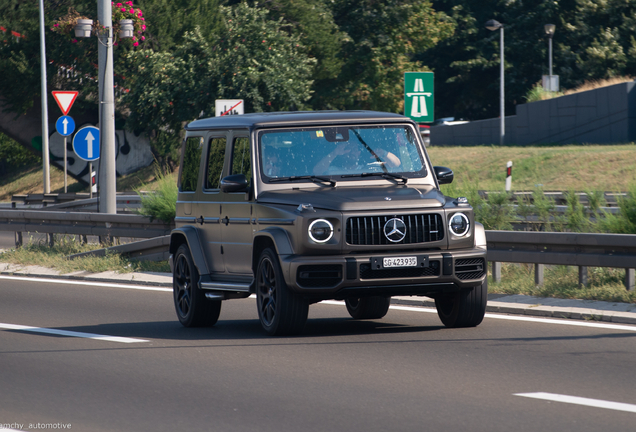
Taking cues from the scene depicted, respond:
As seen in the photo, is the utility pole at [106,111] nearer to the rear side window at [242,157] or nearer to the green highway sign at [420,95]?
the green highway sign at [420,95]

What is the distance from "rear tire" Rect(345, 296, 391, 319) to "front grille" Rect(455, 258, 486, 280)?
5.69ft

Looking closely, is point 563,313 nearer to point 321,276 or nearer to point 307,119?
point 321,276

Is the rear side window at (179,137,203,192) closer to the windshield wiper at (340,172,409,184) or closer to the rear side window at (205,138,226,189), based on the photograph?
the rear side window at (205,138,226,189)

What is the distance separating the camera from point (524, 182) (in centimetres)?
3288

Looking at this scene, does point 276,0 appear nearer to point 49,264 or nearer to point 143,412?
point 49,264

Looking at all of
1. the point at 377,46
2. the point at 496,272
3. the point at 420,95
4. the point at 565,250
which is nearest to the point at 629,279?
the point at 565,250

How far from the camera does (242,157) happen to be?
9.95m

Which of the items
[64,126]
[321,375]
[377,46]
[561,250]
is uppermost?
[377,46]

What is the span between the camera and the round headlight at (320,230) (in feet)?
28.7

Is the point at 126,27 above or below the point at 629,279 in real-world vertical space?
above

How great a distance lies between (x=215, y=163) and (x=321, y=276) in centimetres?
219

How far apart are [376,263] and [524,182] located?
24.8 m

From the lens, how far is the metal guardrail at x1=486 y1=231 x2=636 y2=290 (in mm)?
11125

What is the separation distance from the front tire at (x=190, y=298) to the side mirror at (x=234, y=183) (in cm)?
→ 137
